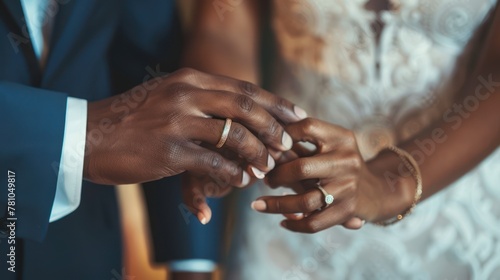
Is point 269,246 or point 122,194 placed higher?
point 269,246

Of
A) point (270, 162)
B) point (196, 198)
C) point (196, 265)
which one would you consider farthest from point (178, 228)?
point (270, 162)

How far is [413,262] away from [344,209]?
19 centimetres

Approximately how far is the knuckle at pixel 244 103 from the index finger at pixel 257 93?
0.03 m

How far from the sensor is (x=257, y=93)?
2.53 feet

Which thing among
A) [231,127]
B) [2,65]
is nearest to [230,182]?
[231,127]

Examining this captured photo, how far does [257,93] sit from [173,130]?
111 mm

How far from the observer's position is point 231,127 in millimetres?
725

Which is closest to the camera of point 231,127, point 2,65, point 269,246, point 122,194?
point 231,127

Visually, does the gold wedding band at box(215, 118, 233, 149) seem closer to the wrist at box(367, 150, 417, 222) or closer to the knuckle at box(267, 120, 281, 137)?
the knuckle at box(267, 120, 281, 137)

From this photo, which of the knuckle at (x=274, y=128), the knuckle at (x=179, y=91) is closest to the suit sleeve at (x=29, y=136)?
the knuckle at (x=179, y=91)

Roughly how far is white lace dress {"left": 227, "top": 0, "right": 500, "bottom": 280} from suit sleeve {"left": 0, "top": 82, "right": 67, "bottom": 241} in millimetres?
355

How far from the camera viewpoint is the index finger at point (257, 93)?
76cm

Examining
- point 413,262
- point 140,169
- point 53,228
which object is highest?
point 140,169

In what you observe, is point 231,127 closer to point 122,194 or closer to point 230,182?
point 230,182
